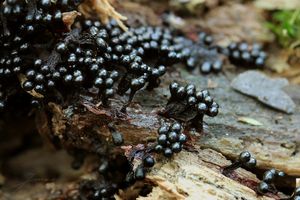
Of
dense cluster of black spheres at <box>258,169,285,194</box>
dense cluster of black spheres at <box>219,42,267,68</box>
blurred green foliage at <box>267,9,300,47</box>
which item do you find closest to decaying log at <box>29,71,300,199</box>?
dense cluster of black spheres at <box>258,169,285,194</box>

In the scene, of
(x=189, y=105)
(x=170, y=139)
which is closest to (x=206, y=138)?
(x=189, y=105)

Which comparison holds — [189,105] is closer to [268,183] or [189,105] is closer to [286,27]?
[268,183]

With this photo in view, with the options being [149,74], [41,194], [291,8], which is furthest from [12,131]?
[291,8]

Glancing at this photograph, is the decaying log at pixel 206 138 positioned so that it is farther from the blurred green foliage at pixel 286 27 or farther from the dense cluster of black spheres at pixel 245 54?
the blurred green foliage at pixel 286 27

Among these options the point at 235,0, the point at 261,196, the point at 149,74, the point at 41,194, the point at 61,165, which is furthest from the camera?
the point at 235,0

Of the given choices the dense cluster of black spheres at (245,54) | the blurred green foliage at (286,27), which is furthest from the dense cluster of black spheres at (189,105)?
the blurred green foliage at (286,27)

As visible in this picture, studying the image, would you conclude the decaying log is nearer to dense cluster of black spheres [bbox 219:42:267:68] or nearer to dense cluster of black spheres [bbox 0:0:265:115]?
dense cluster of black spheres [bbox 0:0:265:115]

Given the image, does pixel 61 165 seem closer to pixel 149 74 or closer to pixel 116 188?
pixel 116 188
